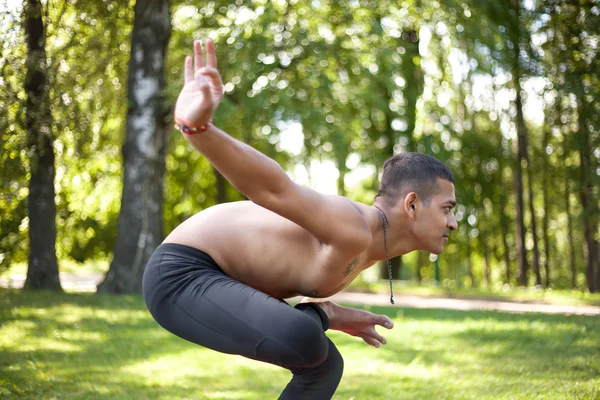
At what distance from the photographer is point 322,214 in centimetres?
303

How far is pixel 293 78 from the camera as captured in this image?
52.3 feet

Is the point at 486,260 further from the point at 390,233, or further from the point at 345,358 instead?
the point at 390,233

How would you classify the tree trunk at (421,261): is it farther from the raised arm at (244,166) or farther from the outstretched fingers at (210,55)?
the outstretched fingers at (210,55)

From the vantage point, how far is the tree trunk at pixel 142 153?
1451cm

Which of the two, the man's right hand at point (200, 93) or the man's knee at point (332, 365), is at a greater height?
the man's right hand at point (200, 93)

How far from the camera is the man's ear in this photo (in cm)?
347

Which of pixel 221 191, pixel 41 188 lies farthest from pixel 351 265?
pixel 221 191

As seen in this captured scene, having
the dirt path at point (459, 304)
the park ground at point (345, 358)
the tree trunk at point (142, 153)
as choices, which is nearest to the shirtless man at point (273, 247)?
the park ground at point (345, 358)

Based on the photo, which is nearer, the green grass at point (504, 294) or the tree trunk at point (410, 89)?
the green grass at point (504, 294)

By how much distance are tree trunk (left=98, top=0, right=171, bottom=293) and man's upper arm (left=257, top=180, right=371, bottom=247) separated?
11762 millimetres

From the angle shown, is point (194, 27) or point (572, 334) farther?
point (194, 27)

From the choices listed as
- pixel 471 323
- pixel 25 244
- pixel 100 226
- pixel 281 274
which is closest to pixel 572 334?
pixel 471 323

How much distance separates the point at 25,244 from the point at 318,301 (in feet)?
43.0

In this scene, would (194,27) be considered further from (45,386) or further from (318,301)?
(318,301)
